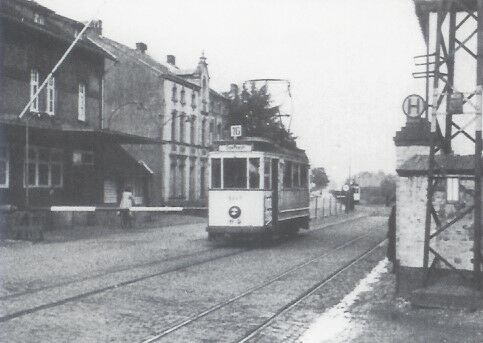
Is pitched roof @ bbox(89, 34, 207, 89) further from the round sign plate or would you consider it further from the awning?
the round sign plate

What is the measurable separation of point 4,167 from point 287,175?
9.95 metres

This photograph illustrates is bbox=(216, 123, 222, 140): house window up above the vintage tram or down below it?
above

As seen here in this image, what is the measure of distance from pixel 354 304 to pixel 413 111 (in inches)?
122

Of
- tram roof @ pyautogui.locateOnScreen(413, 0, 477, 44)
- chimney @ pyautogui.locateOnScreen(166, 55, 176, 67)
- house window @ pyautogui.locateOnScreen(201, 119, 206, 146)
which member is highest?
chimney @ pyautogui.locateOnScreen(166, 55, 176, 67)

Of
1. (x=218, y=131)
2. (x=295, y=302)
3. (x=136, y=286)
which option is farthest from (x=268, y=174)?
(x=218, y=131)

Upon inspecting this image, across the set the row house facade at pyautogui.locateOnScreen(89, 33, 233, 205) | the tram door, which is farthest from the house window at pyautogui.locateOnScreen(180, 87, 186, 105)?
the tram door

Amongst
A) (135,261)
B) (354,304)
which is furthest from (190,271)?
(354,304)

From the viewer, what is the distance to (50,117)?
89.2ft

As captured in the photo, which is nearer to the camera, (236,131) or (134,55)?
(236,131)

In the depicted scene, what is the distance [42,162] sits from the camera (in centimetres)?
2681

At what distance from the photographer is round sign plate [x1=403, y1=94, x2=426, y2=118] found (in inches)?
423

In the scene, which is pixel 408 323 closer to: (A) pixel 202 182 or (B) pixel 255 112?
(A) pixel 202 182

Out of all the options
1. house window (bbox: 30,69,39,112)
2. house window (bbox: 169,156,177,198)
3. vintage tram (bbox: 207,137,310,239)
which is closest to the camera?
vintage tram (bbox: 207,137,310,239)

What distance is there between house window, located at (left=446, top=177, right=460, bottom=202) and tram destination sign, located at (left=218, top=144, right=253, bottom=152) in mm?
9435
